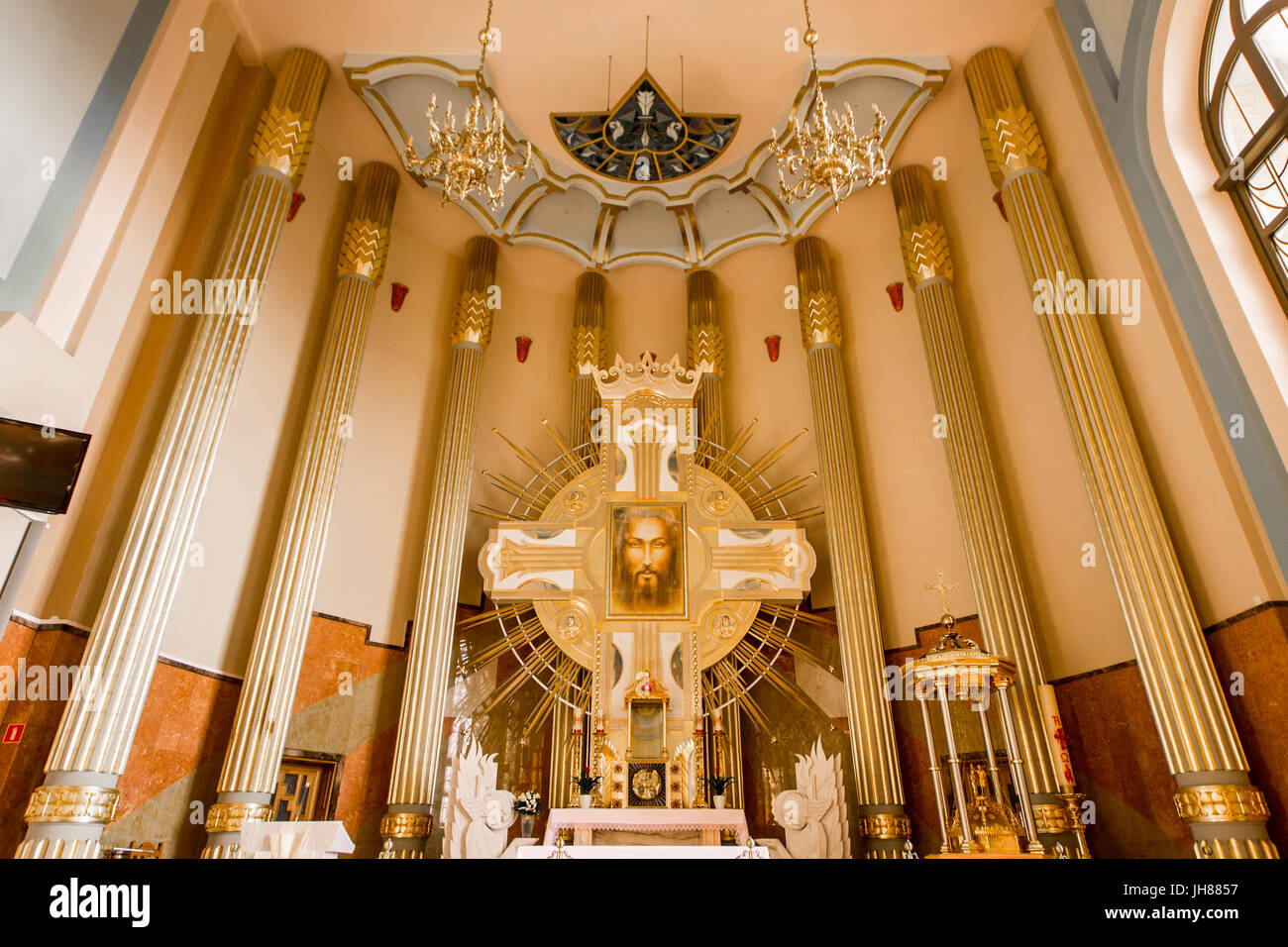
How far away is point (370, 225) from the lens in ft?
29.1

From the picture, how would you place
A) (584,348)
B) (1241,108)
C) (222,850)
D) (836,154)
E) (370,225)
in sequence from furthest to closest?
1. (584,348)
2. (370,225)
3. (836,154)
4. (222,850)
5. (1241,108)

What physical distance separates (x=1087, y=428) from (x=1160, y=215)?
1.72 meters

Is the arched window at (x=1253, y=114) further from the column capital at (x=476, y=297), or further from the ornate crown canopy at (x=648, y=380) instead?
the column capital at (x=476, y=297)

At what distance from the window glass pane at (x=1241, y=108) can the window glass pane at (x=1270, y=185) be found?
0.24 metres

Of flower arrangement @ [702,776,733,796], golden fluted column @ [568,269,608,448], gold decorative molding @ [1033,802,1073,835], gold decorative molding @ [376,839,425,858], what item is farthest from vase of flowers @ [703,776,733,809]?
golden fluted column @ [568,269,608,448]

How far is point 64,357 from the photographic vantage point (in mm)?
5090

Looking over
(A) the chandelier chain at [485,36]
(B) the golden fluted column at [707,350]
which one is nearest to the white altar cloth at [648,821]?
(B) the golden fluted column at [707,350]

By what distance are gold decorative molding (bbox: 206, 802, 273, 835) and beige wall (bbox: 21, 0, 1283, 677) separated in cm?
123

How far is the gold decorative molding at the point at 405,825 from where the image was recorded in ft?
23.3

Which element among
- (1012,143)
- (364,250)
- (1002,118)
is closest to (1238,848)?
(1012,143)

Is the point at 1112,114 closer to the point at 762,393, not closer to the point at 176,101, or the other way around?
the point at 762,393

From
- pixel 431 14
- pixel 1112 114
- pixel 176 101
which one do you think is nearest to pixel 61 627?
pixel 176 101

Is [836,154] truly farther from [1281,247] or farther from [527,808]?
[527,808]

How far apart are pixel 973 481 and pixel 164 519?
285 inches
